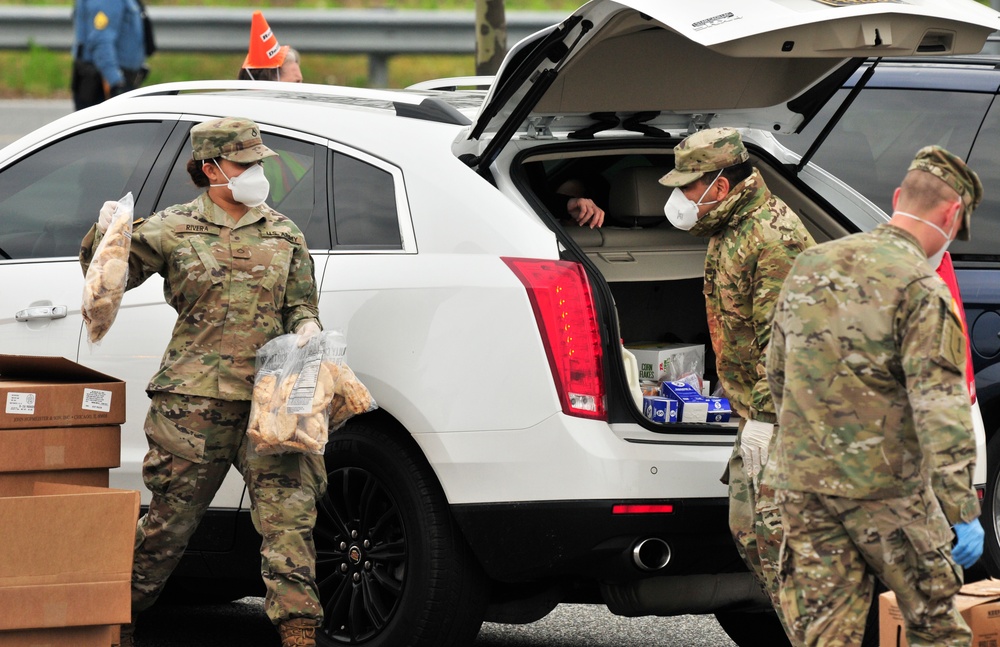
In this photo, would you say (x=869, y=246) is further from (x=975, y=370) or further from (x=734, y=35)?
(x=975, y=370)

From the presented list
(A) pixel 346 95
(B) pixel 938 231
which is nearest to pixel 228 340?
(A) pixel 346 95

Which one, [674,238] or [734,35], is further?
[674,238]

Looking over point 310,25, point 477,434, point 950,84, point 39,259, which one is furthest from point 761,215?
point 310,25

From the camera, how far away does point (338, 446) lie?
5.09 m

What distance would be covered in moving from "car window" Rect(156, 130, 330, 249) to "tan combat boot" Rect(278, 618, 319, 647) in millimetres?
1187

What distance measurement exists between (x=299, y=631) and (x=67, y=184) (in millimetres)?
1860

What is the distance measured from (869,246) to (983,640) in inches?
47.4

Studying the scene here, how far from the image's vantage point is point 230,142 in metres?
4.93

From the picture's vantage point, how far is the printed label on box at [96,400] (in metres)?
4.91

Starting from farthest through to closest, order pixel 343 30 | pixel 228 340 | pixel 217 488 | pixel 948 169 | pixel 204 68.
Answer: pixel 204 68 < pixel 343 30 < pixel 217 488 < pixel 228 340 < pixel 948 169

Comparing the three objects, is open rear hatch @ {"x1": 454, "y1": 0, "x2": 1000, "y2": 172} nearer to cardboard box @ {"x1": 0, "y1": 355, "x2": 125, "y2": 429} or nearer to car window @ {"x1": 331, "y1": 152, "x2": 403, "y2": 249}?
car window @ {"x1": 331, "y1": 152, "x2": 403, "y2": 249}

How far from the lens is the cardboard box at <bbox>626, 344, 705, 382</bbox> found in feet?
17.5

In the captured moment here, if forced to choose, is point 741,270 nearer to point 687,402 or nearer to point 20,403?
point 687,402

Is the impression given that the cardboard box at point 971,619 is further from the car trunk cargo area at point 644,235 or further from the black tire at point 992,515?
the black tire at point 992,515
